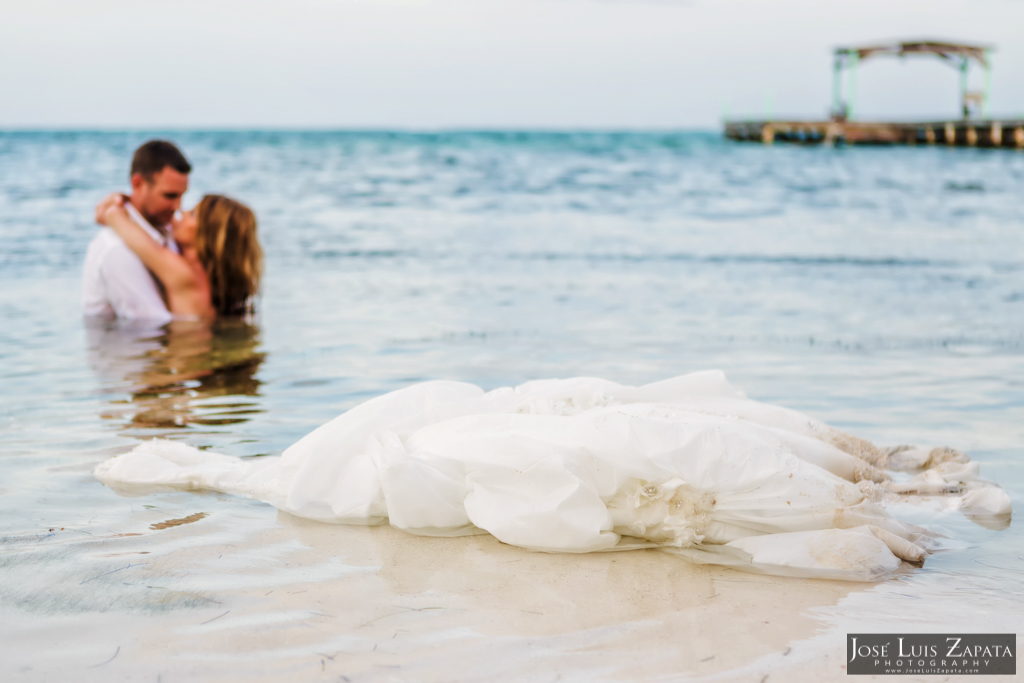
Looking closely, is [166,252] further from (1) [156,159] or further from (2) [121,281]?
(1) [156,159]

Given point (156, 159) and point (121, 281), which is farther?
point (121, 281)

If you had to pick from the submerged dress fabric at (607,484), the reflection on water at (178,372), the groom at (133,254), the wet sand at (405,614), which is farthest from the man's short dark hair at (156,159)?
the wet sand at (405,614)

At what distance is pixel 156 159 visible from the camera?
7602mm

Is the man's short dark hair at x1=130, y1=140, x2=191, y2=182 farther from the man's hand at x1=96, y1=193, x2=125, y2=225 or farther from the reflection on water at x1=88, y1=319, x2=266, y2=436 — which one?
the reflection on water at x1=88, y1=319, x2=266, y2=436

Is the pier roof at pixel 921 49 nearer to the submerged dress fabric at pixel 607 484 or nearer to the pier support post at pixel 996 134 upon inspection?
the pier support post at pixel 996 134

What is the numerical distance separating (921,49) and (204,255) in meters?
42.7

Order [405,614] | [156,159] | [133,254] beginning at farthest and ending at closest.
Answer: [133,254], [156,159], [405,614]

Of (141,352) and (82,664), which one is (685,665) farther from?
(141,352)

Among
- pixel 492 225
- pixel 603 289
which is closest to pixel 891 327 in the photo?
pixel 603 289

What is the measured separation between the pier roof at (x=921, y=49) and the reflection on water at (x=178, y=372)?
4178 cm

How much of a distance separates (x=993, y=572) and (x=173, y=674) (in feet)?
9.17

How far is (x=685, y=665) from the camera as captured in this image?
8.53 feet

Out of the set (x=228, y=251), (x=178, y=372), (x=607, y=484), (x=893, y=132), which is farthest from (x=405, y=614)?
(x=893, y=132)

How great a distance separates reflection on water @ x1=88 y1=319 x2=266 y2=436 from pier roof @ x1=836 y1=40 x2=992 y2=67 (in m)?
41.8
